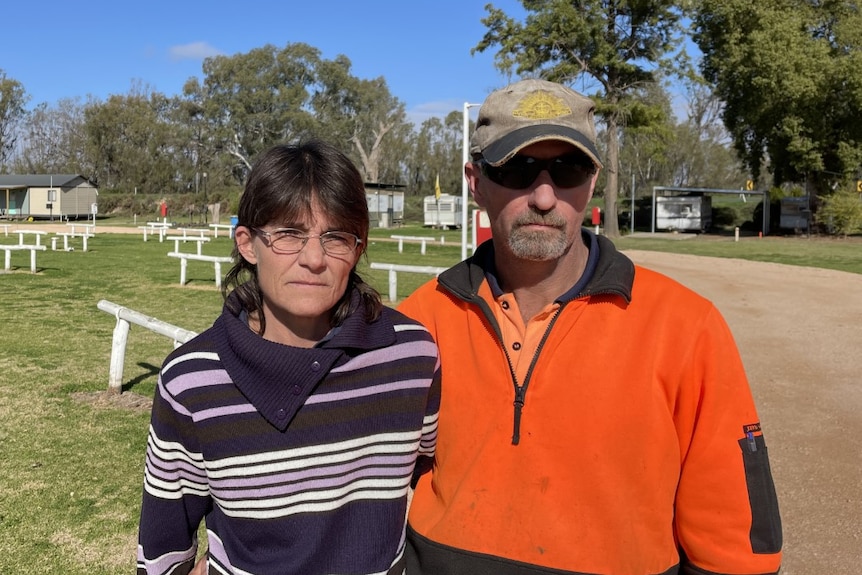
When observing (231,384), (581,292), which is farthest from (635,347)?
(231,384)

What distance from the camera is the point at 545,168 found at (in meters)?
1.89

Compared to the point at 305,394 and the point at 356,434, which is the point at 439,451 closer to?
the point at 356,434

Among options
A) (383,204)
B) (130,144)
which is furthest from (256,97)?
(383,204)

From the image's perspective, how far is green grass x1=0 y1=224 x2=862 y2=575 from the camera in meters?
3.76

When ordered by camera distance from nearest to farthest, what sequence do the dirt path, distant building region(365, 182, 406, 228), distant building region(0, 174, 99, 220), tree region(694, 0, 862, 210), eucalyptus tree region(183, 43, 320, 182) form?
the dirt path → tree region(694, 0, 862, 210) → distant building region(365, 182, 406, 228) → distant building region(0, 174, 99, 220) → eucalyptus tree region(183, 43, 320, 182)

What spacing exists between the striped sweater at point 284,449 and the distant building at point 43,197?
61.5m

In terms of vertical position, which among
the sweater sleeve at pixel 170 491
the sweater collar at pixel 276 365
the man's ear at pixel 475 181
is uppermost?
the man's ear at pixel 475 181

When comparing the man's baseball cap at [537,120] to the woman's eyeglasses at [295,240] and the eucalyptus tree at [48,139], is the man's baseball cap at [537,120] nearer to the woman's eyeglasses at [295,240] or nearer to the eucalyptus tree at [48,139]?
the woman's eyeglasses at [295,240]

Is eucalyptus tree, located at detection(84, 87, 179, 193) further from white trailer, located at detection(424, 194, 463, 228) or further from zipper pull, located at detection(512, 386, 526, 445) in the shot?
zipper pull, located at detection(512, 386, 526, 445)

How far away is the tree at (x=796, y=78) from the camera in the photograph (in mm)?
35156

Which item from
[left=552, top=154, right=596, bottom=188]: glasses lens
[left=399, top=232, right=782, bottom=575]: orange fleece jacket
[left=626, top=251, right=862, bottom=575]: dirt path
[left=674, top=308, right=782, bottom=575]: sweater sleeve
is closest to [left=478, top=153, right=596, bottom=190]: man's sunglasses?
[left=552, top=154, right=596, bottom=188]: glasses lens

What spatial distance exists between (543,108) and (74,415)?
5.19 meters

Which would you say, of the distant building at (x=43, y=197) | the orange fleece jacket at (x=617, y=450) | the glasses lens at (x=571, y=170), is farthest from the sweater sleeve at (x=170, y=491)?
the distant building at (x=43, y=197)

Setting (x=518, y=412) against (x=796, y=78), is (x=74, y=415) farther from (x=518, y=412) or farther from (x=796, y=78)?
(x=796, y=78)
